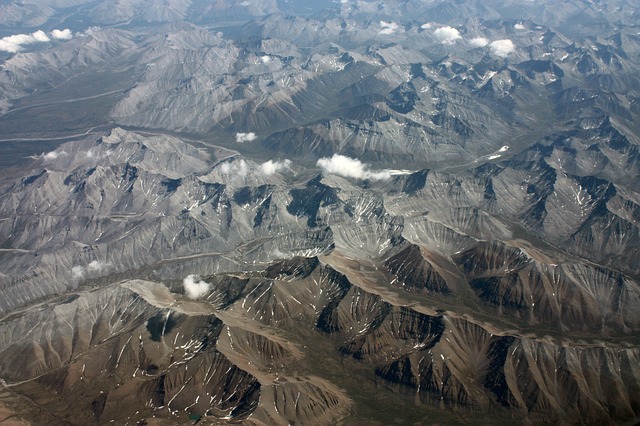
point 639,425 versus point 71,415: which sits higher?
point 71,415

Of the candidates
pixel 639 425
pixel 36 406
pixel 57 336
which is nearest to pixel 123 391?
pixel 36 406

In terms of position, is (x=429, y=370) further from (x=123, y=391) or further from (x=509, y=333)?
(x=123, y=391)

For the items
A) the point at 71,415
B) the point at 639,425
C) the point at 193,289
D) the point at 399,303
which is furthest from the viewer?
the point at 193,289

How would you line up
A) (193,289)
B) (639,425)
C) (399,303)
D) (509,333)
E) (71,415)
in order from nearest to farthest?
(639,425), (71,415), (509,333), (399,303), (193,289)

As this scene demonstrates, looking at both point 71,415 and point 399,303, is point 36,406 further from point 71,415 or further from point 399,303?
point 399,303

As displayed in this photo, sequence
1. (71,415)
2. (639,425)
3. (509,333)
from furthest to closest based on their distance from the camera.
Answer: (509,333) → (71,415) → (639,425)

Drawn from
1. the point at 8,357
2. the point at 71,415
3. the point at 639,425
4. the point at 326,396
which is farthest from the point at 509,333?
the point at 8,357

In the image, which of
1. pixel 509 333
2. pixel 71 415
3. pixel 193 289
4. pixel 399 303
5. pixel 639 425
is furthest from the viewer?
pixel 193 289

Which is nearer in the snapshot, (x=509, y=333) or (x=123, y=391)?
(x=123, y=391)

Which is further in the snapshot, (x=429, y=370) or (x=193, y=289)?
(x=193, y=289)
